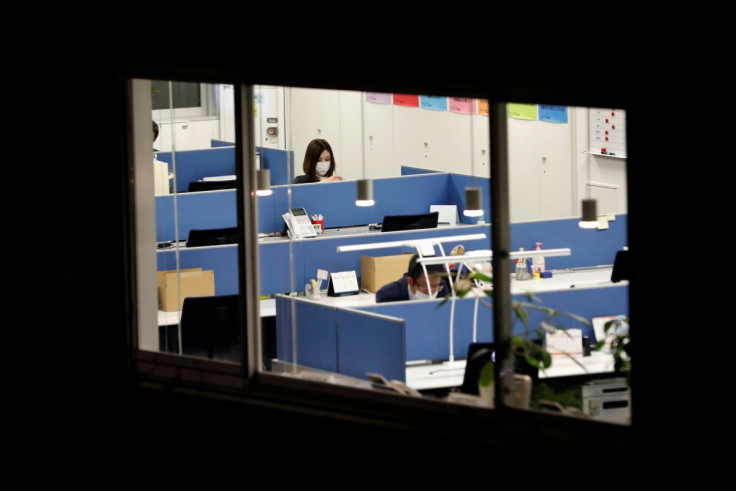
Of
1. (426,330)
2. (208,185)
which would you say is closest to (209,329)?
(426,330)

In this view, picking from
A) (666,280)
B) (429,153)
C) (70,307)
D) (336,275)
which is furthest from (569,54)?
(429,153)

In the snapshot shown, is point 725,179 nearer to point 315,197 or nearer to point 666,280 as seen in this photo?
point 666,280

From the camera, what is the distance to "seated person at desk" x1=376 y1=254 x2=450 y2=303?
16.9ft

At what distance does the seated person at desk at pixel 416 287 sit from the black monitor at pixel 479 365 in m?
0.38

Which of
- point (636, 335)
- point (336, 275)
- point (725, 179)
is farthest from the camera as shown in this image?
point (336, 275)

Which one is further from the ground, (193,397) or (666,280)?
(666,280)

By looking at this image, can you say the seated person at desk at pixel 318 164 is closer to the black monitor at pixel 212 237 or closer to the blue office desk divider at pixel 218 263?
the black monitor at pixel 212 237

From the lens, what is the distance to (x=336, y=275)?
6645mm

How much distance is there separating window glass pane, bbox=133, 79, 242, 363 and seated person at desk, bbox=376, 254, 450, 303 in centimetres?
77

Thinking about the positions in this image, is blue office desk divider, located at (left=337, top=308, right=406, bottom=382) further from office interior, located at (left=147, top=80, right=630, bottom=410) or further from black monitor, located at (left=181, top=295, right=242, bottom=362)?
black monitor, located at (left=181, top=295, right=242, bottom=362)

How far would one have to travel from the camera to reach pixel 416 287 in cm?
541

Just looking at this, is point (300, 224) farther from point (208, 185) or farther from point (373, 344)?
point (373, 344)

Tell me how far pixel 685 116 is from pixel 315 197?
5.28 metres

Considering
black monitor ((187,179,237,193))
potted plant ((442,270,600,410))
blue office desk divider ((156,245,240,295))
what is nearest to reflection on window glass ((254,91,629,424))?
potted plant ((442,270,600,410))
